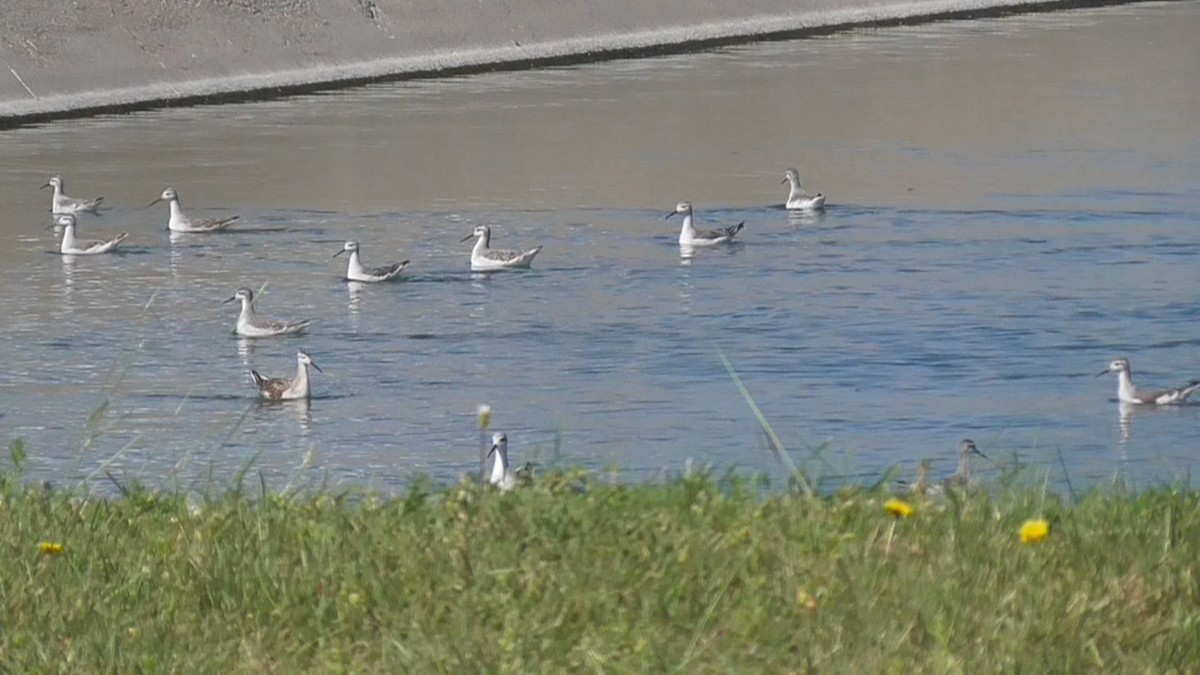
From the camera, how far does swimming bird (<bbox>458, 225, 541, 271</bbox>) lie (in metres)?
15.8

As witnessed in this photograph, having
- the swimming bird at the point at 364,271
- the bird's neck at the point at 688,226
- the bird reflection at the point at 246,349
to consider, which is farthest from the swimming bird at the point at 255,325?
the bird's neck at the point at 688,226

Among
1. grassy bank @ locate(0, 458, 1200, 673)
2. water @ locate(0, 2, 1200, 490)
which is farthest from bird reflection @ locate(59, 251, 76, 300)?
grassy bank @ locate(0, 458, 1200, 673)

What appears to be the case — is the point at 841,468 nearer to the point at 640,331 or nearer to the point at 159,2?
the point at 640,331

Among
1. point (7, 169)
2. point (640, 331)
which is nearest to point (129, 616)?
point (640, 331)

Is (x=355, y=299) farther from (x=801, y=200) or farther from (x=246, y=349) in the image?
(x=801, y=200)

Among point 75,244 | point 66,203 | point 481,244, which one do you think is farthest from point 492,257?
point 66,203

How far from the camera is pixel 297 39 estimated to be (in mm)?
29156

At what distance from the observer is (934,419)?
11.2 meters

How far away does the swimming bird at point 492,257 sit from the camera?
15.8 meters

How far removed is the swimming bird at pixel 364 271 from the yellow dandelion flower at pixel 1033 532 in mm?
9892

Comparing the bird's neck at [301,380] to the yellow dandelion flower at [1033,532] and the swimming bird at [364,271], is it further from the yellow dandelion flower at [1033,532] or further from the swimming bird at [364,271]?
the yellow dandelion flower at [1033,532]

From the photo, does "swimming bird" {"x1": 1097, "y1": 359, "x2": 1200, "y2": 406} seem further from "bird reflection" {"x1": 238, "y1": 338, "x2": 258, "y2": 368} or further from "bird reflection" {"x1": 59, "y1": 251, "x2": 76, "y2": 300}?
"bird reflection" {"x1": 59, "y1": 251, "x2": 76, "y2": 300}

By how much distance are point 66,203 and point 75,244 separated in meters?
1.48

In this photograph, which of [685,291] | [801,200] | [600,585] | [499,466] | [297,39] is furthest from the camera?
[297,39]
